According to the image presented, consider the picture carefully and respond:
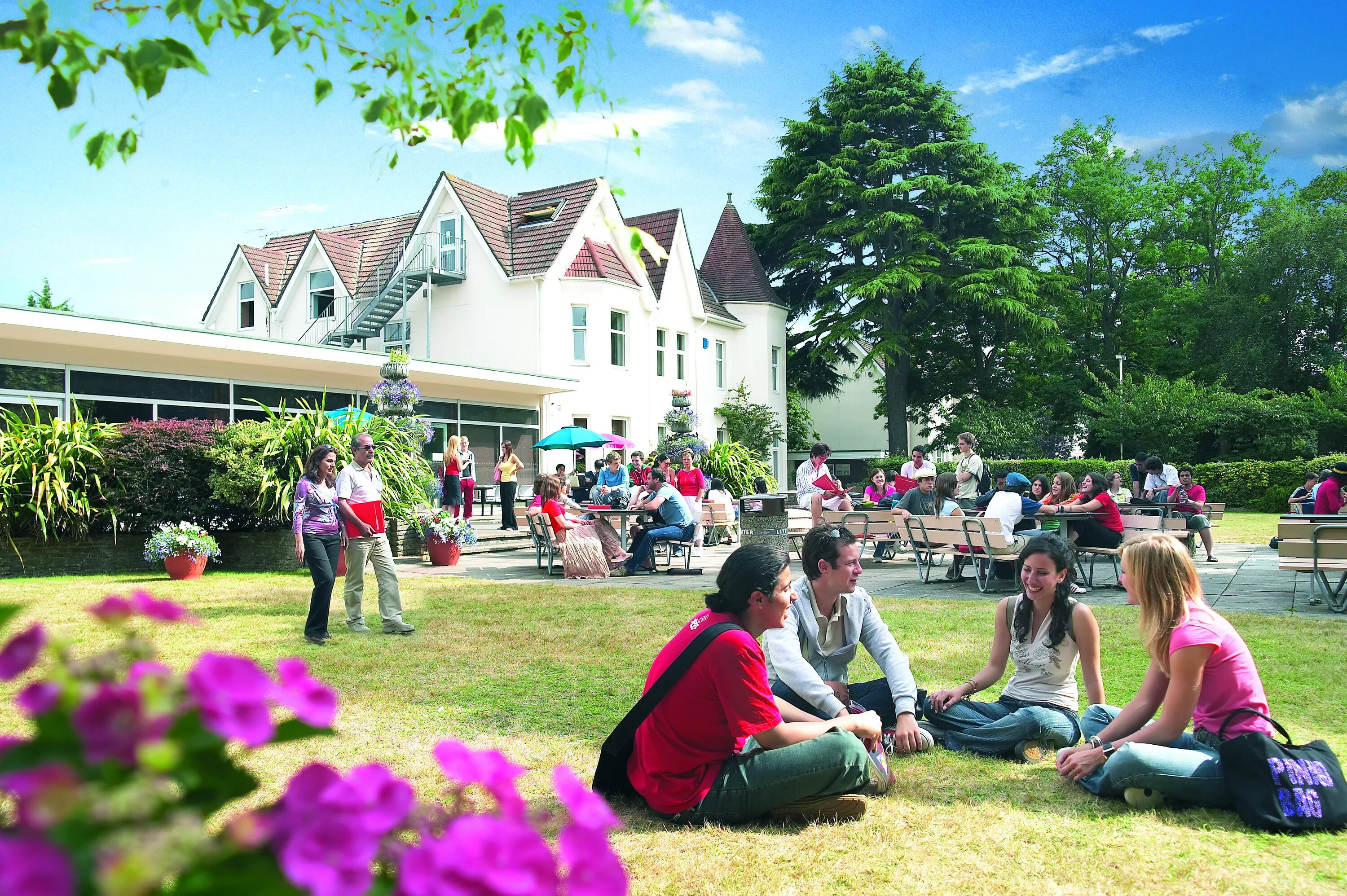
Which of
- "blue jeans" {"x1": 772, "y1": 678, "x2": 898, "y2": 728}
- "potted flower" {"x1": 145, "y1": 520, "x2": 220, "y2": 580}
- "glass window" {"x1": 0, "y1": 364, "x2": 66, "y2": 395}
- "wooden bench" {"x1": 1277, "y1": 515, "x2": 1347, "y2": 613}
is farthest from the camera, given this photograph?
"glass window" {"x1": 0, "y1": 364, "x2": 66, "y2": 395}

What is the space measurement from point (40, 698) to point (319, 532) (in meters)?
8.35

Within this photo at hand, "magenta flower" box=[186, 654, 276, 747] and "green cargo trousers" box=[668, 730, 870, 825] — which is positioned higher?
"magenta flower" box=[186, 654, 276, 747]

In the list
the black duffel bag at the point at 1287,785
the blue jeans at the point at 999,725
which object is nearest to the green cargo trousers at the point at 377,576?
the blue jeans at the point at 999,725

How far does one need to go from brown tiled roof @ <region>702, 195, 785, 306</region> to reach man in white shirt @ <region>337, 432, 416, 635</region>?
100 feet

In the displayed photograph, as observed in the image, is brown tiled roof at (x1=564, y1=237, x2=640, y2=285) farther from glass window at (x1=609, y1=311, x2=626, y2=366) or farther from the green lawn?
the green lawn

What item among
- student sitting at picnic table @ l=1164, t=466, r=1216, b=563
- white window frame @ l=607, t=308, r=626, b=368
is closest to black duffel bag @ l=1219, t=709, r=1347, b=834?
student sitting at picnic table @ l=1164, t=466, r=1216, b=563

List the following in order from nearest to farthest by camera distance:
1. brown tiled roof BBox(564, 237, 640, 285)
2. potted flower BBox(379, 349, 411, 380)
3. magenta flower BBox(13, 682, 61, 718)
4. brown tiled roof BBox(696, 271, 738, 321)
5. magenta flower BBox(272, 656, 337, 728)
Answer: magenta flower BBox(13, 682, 61, 718), magenta flower BBox(272, 656, 337, 728), potted flower BBox(379, 349, 411, 380), brown tiled roof BBox(564, 237, 640, 285), brown tiled roof BBox(696, 271, 738, 321)

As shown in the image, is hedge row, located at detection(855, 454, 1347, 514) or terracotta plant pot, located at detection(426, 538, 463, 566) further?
hedge row, located at detection(855, 454, 1347, 514)

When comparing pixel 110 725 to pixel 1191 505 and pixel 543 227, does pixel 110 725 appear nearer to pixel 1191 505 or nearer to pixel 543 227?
pixel 1191 505

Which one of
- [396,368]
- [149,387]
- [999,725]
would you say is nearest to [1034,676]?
[999,725]

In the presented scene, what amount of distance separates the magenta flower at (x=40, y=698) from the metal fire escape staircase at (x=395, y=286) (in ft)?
96.7

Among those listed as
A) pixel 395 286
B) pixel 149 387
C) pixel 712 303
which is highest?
pixel 712 303

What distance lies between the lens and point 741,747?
4.16 metres

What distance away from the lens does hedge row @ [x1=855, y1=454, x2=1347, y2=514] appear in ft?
98.9
